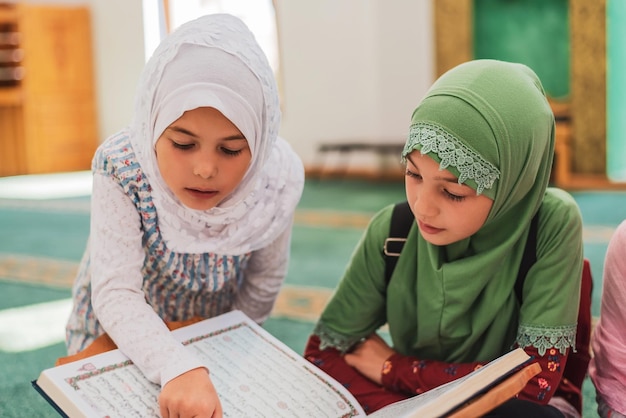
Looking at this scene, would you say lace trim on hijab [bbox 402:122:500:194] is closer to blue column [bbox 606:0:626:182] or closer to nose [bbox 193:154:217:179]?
nose [bbox 193:154:217:179]

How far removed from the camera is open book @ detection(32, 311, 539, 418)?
98cm

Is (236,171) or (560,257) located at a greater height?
(236,171)

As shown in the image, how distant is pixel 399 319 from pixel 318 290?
1.32 m

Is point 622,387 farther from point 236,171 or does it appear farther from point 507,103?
point 236,171

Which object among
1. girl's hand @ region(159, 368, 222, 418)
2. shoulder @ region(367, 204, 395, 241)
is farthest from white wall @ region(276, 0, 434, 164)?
girl's hand @ region(159, 368, 222, 418)

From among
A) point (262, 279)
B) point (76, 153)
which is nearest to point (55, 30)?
point (76, 153)

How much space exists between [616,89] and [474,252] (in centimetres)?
407

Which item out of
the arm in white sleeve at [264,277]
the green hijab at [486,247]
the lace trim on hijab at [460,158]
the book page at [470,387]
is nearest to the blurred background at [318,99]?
the arm in white sleeve at [264,277]

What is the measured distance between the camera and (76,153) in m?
7.93

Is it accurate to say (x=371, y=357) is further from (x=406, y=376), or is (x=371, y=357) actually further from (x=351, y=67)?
(x=351, y=67)

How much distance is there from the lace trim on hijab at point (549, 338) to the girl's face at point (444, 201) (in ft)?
0.58

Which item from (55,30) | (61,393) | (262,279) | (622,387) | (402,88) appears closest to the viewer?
(61,393)

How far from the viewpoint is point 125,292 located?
1.17 meters

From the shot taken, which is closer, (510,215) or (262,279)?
(510,215)
